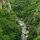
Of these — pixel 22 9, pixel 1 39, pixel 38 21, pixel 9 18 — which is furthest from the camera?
pixel 22 9

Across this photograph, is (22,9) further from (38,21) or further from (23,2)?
(38,21)

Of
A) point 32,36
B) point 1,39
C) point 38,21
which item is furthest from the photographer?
point 38,21

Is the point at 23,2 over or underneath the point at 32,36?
over

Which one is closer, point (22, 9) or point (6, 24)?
point (6, 24)

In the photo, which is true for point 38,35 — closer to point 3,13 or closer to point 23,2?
point 3,13

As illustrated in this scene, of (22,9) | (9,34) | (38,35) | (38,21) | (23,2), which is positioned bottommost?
(38,35)

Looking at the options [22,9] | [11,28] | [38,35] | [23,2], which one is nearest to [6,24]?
[11,28]

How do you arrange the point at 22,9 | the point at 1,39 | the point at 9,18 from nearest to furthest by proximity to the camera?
the point at 1,39
the point at 9,18
the point at 22,9

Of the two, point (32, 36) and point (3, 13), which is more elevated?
point (3, 13)

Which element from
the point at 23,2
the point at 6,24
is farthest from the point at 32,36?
the point at 23,2
